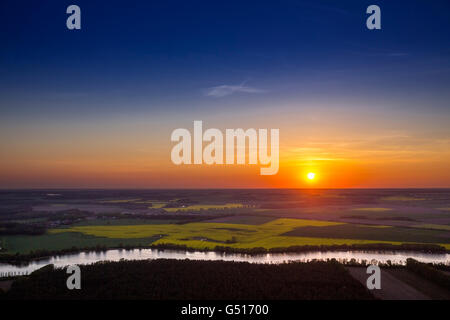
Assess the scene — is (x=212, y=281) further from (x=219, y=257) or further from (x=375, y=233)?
(x=375, y=233)

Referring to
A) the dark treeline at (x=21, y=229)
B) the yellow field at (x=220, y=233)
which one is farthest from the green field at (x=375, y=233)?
the dark treeline at (x=21, y=229)

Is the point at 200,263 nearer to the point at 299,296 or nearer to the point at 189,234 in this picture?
the point at 299,296

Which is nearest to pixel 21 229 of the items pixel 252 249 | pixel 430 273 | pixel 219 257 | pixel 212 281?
pixel 219 257

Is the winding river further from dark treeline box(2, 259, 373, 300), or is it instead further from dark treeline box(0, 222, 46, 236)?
dark treeline box(0, 222, 46, 236)

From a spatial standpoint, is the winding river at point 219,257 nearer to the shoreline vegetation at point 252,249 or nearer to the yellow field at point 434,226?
the shoreline vegetation at point 252,249
